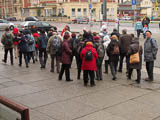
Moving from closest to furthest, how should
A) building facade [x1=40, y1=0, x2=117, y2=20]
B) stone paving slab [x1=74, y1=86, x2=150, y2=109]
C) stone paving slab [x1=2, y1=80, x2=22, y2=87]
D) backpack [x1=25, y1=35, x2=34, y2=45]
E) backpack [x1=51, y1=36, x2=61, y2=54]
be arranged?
1. stone paving slab [x1=74, y1=86, x2=150, y2=109]
2. stone paving slab [x1=2, y1=80, x2=22, y2=87]
3. backpack [x1=51, y1=36, x2=61, y2=54]
4. backpack [x1=25, y1=35, x2=34, y2=45]
5. building facade [x1=40, y1=0, x2=117, y2=20]

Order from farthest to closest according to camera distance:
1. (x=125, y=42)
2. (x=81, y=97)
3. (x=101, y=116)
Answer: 1. (x=125, y=42)
2. (x=81, y=97)
3. (x=101, y=116)

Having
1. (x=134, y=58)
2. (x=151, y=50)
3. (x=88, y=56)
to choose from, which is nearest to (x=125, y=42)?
(x=151, y=50)

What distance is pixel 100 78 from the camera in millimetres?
9383

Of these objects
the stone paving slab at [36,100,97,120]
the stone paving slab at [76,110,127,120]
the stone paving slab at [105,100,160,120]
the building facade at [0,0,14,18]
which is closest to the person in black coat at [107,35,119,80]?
the stone paving slab at [105,100,160,120]

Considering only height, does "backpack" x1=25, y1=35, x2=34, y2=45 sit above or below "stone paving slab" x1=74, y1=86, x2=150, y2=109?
above

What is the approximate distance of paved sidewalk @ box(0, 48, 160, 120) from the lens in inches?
240

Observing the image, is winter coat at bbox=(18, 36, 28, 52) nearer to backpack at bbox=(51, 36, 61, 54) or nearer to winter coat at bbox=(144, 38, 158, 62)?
backpack at bbox=(51, 36, 61, 54)

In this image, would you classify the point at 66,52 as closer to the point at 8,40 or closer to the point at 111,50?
the point at 111,50

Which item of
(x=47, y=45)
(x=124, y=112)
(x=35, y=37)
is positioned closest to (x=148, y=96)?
(x=124, y=112)

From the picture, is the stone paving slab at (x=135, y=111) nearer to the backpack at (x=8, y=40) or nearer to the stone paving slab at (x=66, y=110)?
the stone paving slab at (x=66, y=110)

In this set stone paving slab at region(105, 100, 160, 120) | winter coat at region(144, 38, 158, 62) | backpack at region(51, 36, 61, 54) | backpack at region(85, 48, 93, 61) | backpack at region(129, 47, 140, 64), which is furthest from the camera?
backpack at region(51, 36, 61, 54)

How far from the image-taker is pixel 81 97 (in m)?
7.36

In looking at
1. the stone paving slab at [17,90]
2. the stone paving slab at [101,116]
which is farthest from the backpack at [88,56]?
the stone paving slab at [101,116]

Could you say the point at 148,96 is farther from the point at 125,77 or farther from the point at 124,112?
the point at 125,77
